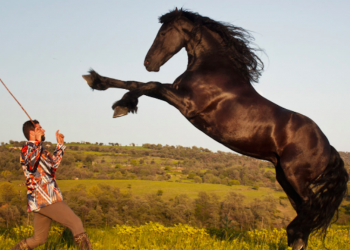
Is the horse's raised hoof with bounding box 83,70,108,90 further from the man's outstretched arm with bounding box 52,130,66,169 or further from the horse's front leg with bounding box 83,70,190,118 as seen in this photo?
the man's outstretched arm with bounding box 52,130,66,169

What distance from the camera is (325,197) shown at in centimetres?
438

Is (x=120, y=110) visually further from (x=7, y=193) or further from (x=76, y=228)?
(x=7, y=193)

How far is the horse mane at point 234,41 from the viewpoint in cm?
469

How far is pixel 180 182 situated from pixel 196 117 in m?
109

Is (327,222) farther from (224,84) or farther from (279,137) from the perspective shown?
(224,84)

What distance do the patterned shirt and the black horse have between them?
3.76ft

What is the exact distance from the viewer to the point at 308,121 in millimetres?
4375

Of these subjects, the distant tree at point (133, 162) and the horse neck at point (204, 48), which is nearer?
the horse neck at point (204, 48)

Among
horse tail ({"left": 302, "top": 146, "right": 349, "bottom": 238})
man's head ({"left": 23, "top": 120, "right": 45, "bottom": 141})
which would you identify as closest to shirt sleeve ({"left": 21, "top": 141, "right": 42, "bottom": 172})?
man's head ({"left": 23, "top": 120, "right": 45, "bottom": 141})

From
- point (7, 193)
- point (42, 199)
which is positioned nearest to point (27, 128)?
point (42, 199)

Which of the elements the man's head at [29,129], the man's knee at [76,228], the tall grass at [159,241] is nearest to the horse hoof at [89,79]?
the man's head at [29,129]

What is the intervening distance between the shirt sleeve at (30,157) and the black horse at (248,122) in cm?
114

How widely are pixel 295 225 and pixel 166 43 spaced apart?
3.54m

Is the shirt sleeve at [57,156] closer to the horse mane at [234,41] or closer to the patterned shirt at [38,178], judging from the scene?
the patterned shirt at [38,178]
